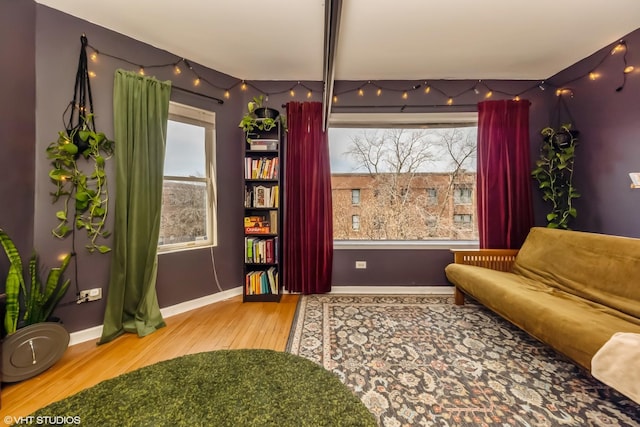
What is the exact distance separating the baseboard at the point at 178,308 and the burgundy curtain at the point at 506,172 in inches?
121

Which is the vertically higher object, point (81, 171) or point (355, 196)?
point (81, 171)

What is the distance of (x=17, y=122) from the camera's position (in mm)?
1650

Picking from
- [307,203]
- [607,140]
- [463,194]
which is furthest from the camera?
[463,194]

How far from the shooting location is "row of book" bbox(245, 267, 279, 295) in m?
2.62

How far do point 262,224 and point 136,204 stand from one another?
1.15 meters

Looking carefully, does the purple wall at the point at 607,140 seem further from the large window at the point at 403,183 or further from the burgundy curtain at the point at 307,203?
the burgundy curtain at the point at 307,203

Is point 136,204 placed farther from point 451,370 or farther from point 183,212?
point 451,370

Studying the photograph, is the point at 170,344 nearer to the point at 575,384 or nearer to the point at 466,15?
the point at 575,384

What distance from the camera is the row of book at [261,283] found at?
262cm

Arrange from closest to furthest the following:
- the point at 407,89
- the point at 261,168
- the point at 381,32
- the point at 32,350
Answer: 1. the point at 32,350
2. the point at 381,32
3. the point at 261,168
4. the point at 407,89

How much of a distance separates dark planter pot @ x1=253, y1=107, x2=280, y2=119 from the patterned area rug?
6.91 feet

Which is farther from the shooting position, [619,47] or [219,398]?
[619,47]

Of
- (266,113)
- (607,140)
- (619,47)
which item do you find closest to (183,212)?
(266,113)

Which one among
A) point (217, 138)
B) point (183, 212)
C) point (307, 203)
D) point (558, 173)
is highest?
point (217, 138)
